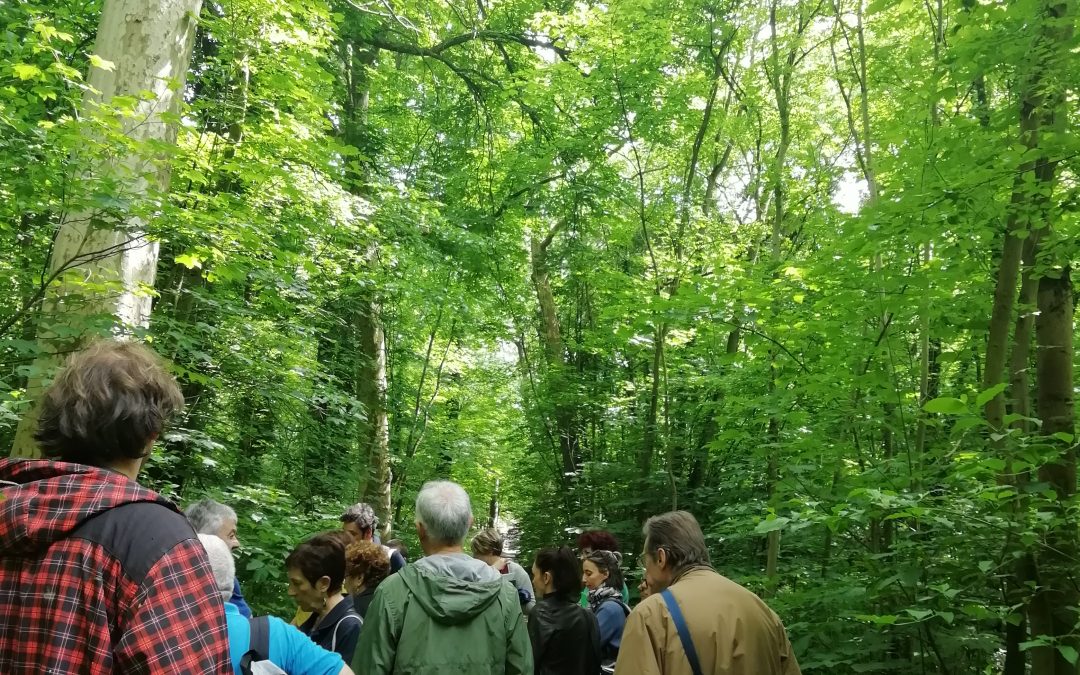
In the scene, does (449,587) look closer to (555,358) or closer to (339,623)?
(339,623)

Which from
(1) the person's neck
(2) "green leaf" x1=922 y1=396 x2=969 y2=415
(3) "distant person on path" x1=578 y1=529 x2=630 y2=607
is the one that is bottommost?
(3) "distant person on path" x1=578 y1=529 x2=630 y2=607

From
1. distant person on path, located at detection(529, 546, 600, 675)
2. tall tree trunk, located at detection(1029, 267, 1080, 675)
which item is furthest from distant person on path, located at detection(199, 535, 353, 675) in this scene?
tall tree trunk, located at detection(1029, 267, 1080, 675)

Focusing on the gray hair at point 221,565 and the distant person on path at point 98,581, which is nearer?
the distant person on path at point 98,581

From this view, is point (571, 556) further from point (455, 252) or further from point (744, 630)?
point (455, 252)

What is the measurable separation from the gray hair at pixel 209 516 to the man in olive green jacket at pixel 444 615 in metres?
0.76

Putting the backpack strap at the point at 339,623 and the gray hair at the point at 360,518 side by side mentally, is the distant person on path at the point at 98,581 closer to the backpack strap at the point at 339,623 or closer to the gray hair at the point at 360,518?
the backpack strap at the point at 339,623

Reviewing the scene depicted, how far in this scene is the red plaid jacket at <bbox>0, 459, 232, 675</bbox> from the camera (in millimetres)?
1333

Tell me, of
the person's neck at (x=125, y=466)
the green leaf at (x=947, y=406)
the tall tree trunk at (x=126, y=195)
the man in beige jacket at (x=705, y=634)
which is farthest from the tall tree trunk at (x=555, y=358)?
the person's neck at (x=125, y=466)

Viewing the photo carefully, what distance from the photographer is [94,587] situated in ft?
4.44

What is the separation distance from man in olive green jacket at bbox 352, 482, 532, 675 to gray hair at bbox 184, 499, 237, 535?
2.51 feet

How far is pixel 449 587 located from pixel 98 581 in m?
1.71

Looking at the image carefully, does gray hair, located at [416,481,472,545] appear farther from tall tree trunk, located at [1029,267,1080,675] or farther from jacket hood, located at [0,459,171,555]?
tall tree trunk, located at [1029,267,1080,675]

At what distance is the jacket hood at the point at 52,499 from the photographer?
53.2 inches

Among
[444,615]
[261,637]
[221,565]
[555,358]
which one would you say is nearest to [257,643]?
[261,637]
